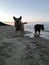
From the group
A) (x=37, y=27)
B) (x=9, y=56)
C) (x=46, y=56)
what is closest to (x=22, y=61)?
(x=9, y=56)

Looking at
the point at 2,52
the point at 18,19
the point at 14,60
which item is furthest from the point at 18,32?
the point at 14,60

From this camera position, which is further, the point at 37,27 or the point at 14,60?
the point at 37,27

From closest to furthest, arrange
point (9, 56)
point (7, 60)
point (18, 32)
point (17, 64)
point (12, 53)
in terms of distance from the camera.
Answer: point (17, 64)
point (7, 60)
point (9, 56)
point (12, 53)
point (18, 32)

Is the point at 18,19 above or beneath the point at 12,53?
above

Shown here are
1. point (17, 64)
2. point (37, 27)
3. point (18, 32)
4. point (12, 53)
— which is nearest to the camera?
point (17, 64)

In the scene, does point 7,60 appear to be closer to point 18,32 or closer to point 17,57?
point 17,57

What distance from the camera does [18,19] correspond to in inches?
508

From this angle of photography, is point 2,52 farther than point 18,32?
No

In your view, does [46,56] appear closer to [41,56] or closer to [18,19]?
[41,56]

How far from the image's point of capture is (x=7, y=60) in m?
5.32

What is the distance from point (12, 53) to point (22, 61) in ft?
3.24

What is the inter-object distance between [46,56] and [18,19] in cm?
744

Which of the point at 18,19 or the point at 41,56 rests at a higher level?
the point at 18,19

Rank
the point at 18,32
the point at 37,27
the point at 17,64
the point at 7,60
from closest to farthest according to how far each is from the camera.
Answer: the point at 17,64 → the point at 7,60 → the point at 37,27 → the point at 18,32
